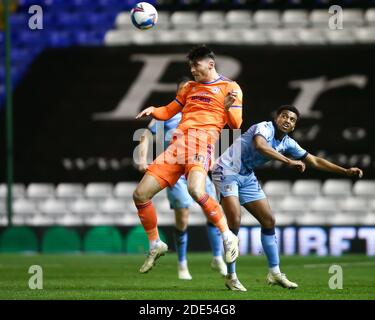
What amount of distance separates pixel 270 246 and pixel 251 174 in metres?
0.66

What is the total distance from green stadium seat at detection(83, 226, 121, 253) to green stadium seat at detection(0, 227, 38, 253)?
95 cm

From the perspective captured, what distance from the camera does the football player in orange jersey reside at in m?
8.52

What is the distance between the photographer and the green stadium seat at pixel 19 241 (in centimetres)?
1769

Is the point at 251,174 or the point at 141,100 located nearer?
the point at 251,174

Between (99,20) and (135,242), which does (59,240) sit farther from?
(99,20)

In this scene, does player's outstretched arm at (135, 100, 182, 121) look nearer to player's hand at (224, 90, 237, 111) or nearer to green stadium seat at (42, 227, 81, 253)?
player's hand at (224, 90, 237, 111)

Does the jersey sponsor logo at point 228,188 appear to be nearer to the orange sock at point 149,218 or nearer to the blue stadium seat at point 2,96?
the orange sock at point 149,218

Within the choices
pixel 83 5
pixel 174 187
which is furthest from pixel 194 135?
pixel 83 5

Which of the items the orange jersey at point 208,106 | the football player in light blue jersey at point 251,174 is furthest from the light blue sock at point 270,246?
the orange jersey at point 208,106

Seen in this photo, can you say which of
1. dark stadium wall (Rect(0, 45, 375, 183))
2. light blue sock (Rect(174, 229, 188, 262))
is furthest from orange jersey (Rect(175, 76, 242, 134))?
dark stadium wall (Rect(0, 45, 375, 183))

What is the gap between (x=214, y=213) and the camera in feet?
27.3

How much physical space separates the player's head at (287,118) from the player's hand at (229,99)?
49cm

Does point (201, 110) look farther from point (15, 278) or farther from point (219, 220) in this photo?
point (15, 278)

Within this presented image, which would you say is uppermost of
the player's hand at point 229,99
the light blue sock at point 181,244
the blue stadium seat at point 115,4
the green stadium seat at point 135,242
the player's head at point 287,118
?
the blue stadium seat at point 115,4
